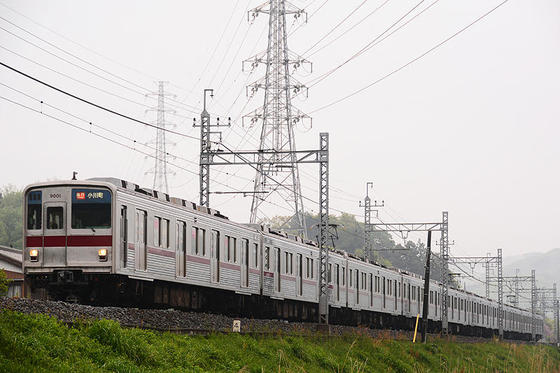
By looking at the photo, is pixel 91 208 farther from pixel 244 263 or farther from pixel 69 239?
pixel 244 263

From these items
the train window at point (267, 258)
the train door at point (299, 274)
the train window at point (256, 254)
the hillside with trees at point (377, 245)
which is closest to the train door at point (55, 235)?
the train window at point (256, 254)

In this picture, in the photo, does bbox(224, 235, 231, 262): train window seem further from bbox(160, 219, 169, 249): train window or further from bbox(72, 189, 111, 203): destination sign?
bbox(72, 189, 111, 203): destination sign

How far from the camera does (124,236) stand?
65.0 ft

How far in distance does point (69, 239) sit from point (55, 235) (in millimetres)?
366

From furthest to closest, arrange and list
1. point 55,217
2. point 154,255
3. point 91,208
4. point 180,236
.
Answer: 1. point 180,236
2. point 154,255
3. point 55,217
4. point 91,208

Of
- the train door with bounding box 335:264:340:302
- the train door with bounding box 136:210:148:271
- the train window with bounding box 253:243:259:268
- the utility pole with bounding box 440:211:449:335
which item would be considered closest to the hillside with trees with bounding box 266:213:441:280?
the utility pole with bounding box 440:211:449:335

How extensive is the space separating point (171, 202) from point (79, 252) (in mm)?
3616

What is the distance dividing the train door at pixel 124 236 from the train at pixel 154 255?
2cm

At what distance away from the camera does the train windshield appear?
19641 millimetres

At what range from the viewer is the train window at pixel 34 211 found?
66.4 ft

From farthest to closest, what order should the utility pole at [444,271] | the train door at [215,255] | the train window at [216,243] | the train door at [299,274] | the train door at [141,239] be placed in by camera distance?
the utility pole at [444,271], the train door at [299,274], the train window at [216,243], the train door at [215,255], the train door at [141,239]

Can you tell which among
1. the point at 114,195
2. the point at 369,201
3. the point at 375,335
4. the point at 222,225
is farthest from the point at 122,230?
the point at 369,201

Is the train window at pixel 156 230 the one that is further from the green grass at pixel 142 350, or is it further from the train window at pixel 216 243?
the train window at pixel 216 243

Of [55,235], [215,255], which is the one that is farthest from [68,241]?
[215,255]
